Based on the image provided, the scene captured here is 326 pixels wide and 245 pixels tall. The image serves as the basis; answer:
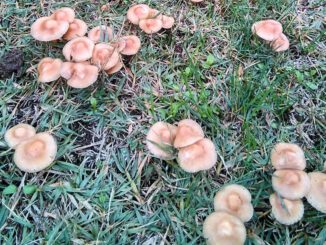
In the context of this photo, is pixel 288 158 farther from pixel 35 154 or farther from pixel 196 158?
pixel 35 154

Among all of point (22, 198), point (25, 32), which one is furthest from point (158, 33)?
point (22, 198)

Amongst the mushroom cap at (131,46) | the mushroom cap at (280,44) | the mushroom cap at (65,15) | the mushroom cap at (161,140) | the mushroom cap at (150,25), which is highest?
the mushroom cap at (65,15)

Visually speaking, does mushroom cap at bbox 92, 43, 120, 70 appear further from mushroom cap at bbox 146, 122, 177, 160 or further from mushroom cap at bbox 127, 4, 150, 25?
mushroom cap at bbox 146, 122, 177, 160

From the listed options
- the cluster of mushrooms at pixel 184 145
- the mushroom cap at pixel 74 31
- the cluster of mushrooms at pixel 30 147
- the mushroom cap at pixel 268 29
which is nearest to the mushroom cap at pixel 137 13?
the mushroom cap at pixel 74 31

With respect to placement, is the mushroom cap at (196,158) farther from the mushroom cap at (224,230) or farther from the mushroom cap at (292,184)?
the mushroom cap at (292,184)

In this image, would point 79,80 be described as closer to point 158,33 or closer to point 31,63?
point 31,63

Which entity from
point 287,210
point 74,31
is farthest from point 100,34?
point 287,210

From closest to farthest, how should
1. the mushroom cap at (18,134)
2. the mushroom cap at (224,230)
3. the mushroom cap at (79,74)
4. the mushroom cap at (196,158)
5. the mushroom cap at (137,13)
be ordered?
the mushroom cap at (224,230)
the mushroom cap at (196,158)
the mushroom cap at (18,134)
the mushroom cap at (79,74)
the mushroom cap at (137,13)
